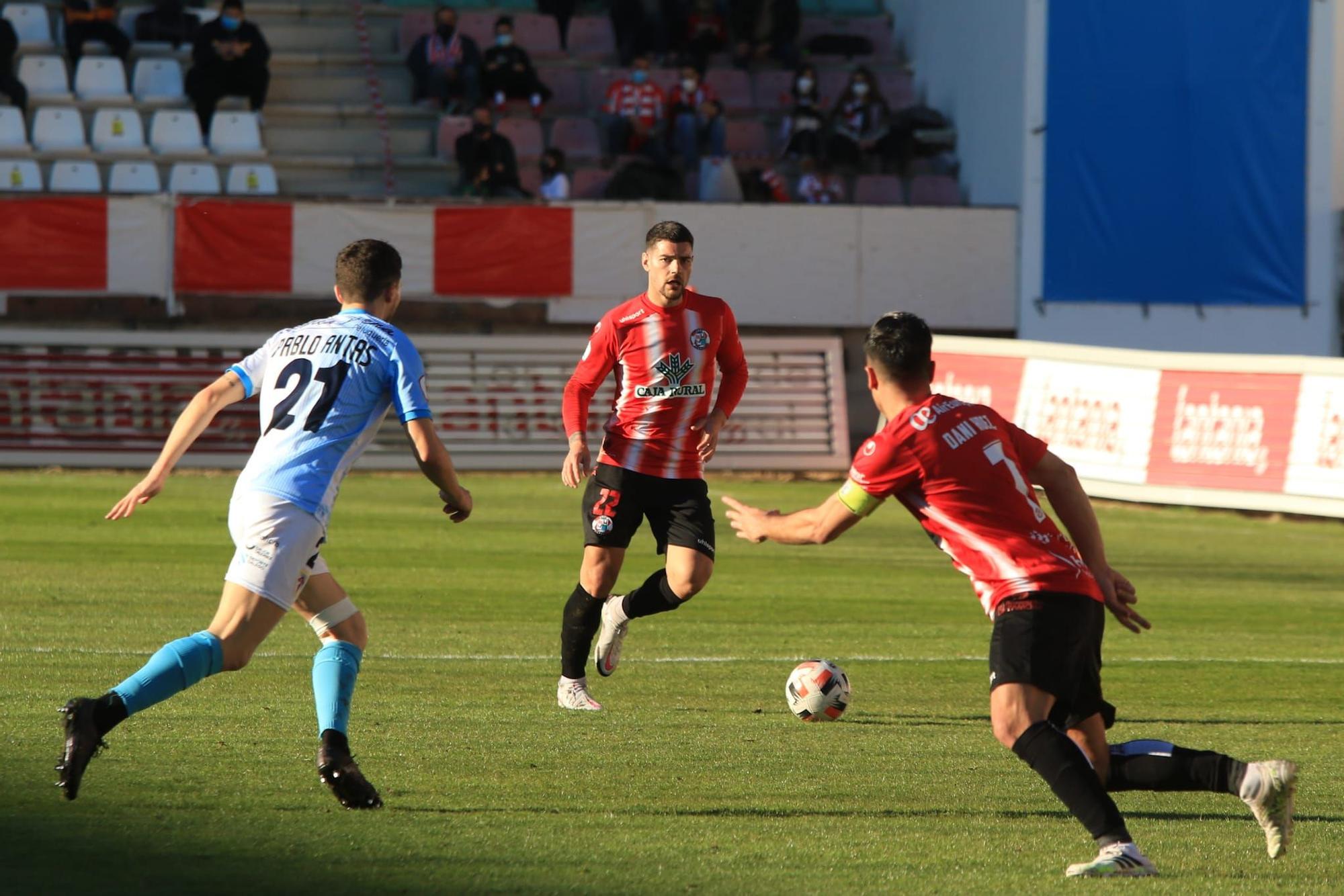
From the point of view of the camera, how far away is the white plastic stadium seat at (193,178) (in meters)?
24.9

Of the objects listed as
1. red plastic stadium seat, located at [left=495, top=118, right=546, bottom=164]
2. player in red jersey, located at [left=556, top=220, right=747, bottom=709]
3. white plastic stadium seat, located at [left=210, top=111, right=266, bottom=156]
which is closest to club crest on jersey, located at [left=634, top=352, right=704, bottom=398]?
player in red jersey, located at [left=556, top=220, right=747, bottom=709]

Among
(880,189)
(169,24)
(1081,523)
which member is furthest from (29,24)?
(1081,523)

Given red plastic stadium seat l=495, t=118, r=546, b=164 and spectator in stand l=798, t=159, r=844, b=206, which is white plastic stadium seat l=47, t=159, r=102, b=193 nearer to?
red plastic stadium seat l=495, t=118, r=546, b=164

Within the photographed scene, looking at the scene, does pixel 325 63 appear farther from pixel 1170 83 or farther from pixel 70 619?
pixel 70 619

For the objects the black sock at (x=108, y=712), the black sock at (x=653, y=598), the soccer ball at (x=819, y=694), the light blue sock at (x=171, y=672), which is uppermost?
the light blue sock at (x=171, y=672)

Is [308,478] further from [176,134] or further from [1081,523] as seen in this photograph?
[176,134]

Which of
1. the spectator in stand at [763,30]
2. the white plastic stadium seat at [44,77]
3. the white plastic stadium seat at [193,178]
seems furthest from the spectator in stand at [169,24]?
the spectator in stand at [763,30]

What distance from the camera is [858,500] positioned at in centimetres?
555

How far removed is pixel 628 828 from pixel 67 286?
18.7 m

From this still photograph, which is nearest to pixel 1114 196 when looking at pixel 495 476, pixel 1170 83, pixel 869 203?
pixel 1170 83

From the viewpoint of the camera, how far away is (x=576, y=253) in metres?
24.1

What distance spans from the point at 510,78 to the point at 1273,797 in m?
22.5

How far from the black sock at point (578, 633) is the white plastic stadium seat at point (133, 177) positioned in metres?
17.4

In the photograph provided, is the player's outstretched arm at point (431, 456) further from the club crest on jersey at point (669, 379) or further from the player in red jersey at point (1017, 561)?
the club crest on jersey at point (669, 379)
